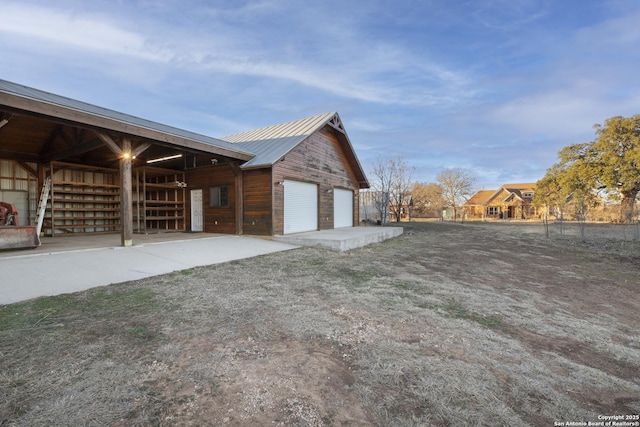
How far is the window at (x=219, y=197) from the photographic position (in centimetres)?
1101

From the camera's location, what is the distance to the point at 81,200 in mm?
11461

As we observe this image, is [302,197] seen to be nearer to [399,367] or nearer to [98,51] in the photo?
[98,51]

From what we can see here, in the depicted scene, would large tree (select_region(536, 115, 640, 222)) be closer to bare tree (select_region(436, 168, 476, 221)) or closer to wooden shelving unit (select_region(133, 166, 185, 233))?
bare tree (select_region(436, 168, 476, 221))

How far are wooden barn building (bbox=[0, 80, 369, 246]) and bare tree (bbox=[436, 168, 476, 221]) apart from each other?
30351 millimetres

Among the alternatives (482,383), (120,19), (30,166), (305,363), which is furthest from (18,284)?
(30,166)

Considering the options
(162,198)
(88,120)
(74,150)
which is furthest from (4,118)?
→ (162,198)

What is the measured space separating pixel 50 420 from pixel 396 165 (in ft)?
85.3

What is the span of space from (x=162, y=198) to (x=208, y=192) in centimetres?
365

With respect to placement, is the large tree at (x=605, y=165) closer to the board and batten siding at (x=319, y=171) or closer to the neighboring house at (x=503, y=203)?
the neighboring house at (x=503, y=203)

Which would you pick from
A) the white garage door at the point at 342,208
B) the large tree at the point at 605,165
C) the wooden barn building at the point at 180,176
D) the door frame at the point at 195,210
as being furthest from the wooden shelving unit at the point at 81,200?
the large tree at the point at 605,165

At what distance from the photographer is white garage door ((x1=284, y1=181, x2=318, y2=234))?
10820 millimetres

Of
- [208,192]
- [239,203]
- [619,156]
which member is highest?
[619,156]

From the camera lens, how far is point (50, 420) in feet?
5.17

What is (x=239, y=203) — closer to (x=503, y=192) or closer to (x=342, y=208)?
(x=342, y=208)
